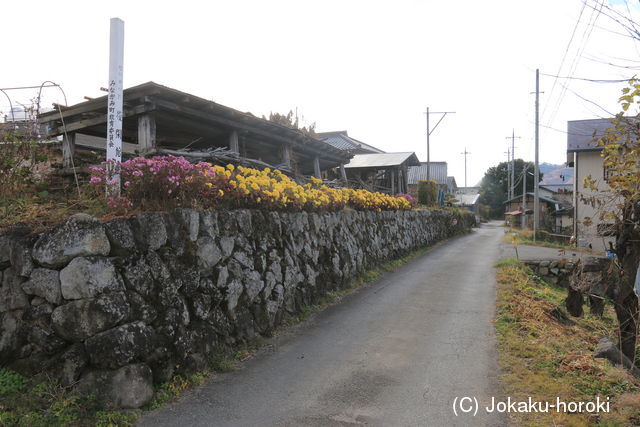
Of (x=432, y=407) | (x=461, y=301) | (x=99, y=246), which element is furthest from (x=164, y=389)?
(x=461, y=301)

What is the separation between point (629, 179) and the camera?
4504 millimetres

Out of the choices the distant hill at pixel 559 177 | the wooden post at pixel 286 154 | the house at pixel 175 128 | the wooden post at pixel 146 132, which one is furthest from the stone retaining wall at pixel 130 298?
the distant hill at pixel 559 177

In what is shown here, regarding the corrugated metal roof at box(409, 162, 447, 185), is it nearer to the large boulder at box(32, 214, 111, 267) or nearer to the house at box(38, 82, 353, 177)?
the house at box(38, 82, 353, 177)

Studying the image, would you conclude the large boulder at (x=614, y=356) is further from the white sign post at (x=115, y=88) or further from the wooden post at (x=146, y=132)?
the wooden post at (x=146, y=132)

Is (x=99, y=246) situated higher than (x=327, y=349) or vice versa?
(x=99, y=246)

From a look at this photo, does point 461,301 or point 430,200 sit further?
point 430,200

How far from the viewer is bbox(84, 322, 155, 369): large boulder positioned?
3.94m

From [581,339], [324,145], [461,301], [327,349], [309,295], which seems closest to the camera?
[327,349]

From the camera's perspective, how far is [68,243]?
4102mm

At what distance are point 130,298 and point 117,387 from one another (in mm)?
857

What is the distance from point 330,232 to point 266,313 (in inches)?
143

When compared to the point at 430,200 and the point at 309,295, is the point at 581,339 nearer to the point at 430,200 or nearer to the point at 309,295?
the point at 309,295

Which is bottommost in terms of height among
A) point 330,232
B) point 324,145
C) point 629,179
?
point 330,232

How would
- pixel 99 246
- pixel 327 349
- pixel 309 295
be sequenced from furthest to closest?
1. pixel 309 295
2. pixel 327 349
3. pixel 99 246
